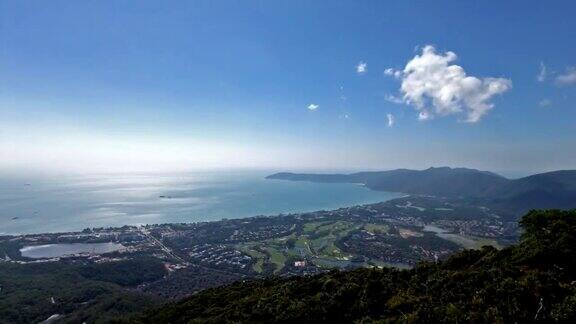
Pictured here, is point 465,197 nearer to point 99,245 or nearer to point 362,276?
point 99,245

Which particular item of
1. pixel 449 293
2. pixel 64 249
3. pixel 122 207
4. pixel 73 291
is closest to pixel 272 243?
pixel 73 291

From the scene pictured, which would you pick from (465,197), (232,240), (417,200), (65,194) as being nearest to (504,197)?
(465,197)

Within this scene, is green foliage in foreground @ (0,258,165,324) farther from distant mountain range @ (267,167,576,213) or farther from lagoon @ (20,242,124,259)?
distant mountain range @ (267,167,576,213)

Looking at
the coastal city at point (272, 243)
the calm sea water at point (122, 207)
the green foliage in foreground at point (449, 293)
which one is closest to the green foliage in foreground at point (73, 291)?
the coastal city at point (272, 243)

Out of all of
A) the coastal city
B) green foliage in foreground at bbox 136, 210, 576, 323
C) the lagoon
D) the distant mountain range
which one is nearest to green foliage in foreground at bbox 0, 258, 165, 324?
the coastal city

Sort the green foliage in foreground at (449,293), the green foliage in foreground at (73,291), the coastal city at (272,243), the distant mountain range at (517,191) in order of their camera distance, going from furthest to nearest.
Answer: the distant mountain range at (517,191) → the coastal city at (272,243) → the green foliage in foreground at (73,291) → the green foliage in foreground at (449,293)

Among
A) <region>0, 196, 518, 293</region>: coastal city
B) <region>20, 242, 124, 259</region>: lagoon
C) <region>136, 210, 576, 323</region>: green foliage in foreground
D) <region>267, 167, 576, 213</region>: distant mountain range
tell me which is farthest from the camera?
<region>267, 167, 576, 213</region>: distant mountain range

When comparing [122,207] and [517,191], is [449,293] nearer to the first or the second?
[122,207]

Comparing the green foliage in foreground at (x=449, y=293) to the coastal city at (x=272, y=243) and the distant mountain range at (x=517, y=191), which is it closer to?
the coastal city at (x=272, y=243)
